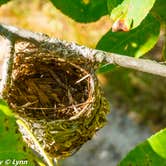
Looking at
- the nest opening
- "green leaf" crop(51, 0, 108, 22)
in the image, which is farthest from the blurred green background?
"green leaf" crop(51, 0, 108, 22)

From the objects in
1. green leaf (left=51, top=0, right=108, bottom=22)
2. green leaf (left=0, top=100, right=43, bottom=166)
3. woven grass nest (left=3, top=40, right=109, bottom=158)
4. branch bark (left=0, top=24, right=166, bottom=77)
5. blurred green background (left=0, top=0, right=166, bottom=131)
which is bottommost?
blurred green background (left=0, top=0, right=166, bottom=131)

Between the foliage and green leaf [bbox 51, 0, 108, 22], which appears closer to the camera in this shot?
the foliage

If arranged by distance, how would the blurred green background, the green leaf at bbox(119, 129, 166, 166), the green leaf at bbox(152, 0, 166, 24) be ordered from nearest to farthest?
the green leaf at bbox(119, 129, 166, 166)
the green leaf at bbox(152, 0, 166, 24)
the blurred green background

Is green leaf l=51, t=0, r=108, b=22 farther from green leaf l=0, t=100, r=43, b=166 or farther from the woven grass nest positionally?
green leaf l=0, t=100, r=43, b=166

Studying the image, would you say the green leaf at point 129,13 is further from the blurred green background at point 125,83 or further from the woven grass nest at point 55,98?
the blurred green background at point 125,83

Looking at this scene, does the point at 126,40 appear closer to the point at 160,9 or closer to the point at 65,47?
the point at 160,9

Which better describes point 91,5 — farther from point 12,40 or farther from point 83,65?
point 12,40
